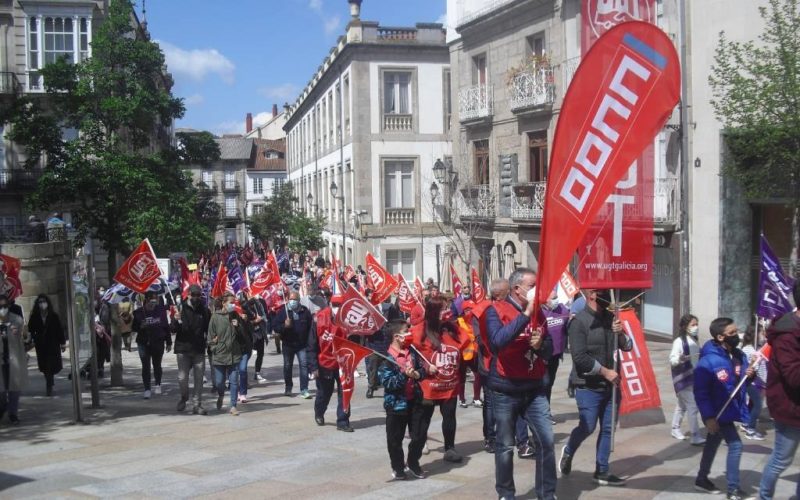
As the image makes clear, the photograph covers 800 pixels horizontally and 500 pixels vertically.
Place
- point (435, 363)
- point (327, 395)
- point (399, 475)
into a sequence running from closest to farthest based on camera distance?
point (399, 475), point (435, 363), point (327, 395)

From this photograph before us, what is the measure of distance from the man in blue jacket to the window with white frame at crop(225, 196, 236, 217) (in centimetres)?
8438

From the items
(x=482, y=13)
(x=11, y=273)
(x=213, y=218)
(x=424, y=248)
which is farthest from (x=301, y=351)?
(x=213, y=218)

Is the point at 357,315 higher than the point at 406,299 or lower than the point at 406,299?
higher

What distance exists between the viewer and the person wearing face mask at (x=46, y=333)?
516 inches

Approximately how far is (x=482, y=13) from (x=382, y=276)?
12.4 meters

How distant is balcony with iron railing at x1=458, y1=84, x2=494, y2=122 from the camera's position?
88.3ft

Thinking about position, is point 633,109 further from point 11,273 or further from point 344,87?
point 344,87

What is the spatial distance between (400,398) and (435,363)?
0.54 meters

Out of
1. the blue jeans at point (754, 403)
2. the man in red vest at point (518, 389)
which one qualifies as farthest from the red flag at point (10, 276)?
the blue jeans at point (754, 403)

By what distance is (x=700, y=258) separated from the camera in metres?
18.9

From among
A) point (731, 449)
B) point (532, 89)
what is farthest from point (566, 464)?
point (532, 89)

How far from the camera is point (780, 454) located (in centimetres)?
620

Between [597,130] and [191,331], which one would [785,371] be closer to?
[597,130]

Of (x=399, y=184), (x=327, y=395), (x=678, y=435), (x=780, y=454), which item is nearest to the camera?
(x=780, y=454)
